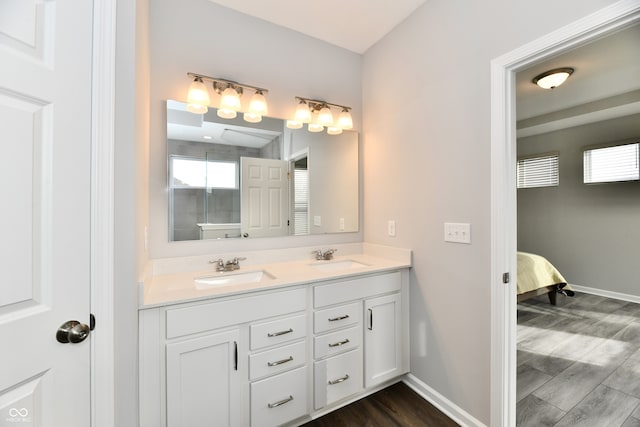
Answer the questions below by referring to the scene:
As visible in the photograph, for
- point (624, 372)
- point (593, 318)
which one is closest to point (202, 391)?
point (624, 372)

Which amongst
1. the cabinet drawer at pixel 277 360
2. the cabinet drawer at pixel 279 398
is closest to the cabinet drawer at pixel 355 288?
the cabinet drawer at pixel 277 360

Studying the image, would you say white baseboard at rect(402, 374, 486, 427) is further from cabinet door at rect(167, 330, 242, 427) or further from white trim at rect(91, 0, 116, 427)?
white trim at rect(91, 0, 116, 427)

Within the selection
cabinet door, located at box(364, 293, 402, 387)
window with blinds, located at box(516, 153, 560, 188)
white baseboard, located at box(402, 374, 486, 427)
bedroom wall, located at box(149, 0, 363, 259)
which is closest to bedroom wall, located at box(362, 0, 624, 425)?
white baseboard, located at box(402, 374, 486, 427)

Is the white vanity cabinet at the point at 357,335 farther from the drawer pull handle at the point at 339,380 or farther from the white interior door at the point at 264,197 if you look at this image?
the white interior door at the point at 264,197

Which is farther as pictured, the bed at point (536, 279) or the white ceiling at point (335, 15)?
the bed at point (536, 279)

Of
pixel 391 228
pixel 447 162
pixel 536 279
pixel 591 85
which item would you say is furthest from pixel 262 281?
pixel 591 85

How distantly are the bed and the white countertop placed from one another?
216cm

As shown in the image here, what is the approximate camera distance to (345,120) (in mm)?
2322

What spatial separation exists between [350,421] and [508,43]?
230 cm

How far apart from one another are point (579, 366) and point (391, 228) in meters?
1.87

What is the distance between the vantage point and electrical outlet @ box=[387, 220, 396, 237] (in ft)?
6.94

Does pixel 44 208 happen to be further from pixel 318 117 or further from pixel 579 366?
pixel 579 366

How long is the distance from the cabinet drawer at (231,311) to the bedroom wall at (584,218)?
15.7 feet

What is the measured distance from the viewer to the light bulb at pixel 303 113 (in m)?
2.15
